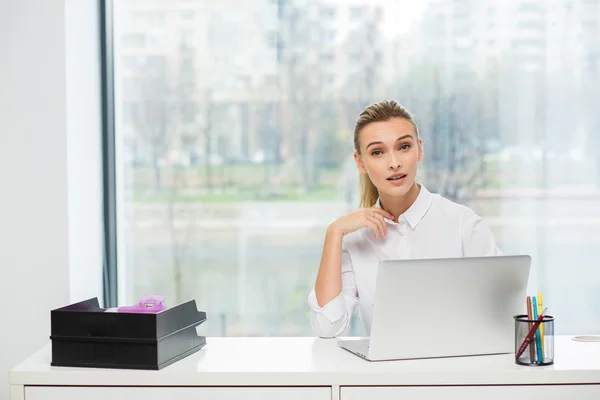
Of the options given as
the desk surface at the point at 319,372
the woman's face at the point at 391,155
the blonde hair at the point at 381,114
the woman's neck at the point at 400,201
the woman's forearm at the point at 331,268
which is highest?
the blonde hair at the point at 381,114

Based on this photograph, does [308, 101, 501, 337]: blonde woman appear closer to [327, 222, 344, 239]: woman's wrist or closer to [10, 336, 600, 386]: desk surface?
[327, 222, 344, 239]: woman's wrist

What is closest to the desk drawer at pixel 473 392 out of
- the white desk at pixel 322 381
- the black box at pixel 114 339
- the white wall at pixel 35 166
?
the white desk at pixel 322 381

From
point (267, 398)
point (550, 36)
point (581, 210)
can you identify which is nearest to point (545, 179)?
point (581, 210)

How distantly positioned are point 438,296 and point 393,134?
679 mm

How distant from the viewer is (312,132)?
10.7 feet

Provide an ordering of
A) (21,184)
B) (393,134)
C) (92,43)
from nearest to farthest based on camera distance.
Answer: (393,134), (21,184), (92,43)

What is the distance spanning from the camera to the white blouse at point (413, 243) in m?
2.29

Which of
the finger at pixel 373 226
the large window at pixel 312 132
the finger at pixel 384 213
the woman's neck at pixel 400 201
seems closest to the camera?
the finger at pixel 373 226

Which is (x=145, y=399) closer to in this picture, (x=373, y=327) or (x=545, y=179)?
(x=373, y=327)

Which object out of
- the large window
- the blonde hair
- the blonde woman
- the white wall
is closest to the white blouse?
the blonde woman

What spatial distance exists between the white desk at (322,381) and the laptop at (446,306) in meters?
0.04

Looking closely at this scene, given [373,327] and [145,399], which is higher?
[373,327]

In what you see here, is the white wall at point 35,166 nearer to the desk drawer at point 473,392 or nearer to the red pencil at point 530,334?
the desk drawer at point 473,392

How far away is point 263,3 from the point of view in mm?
3250
